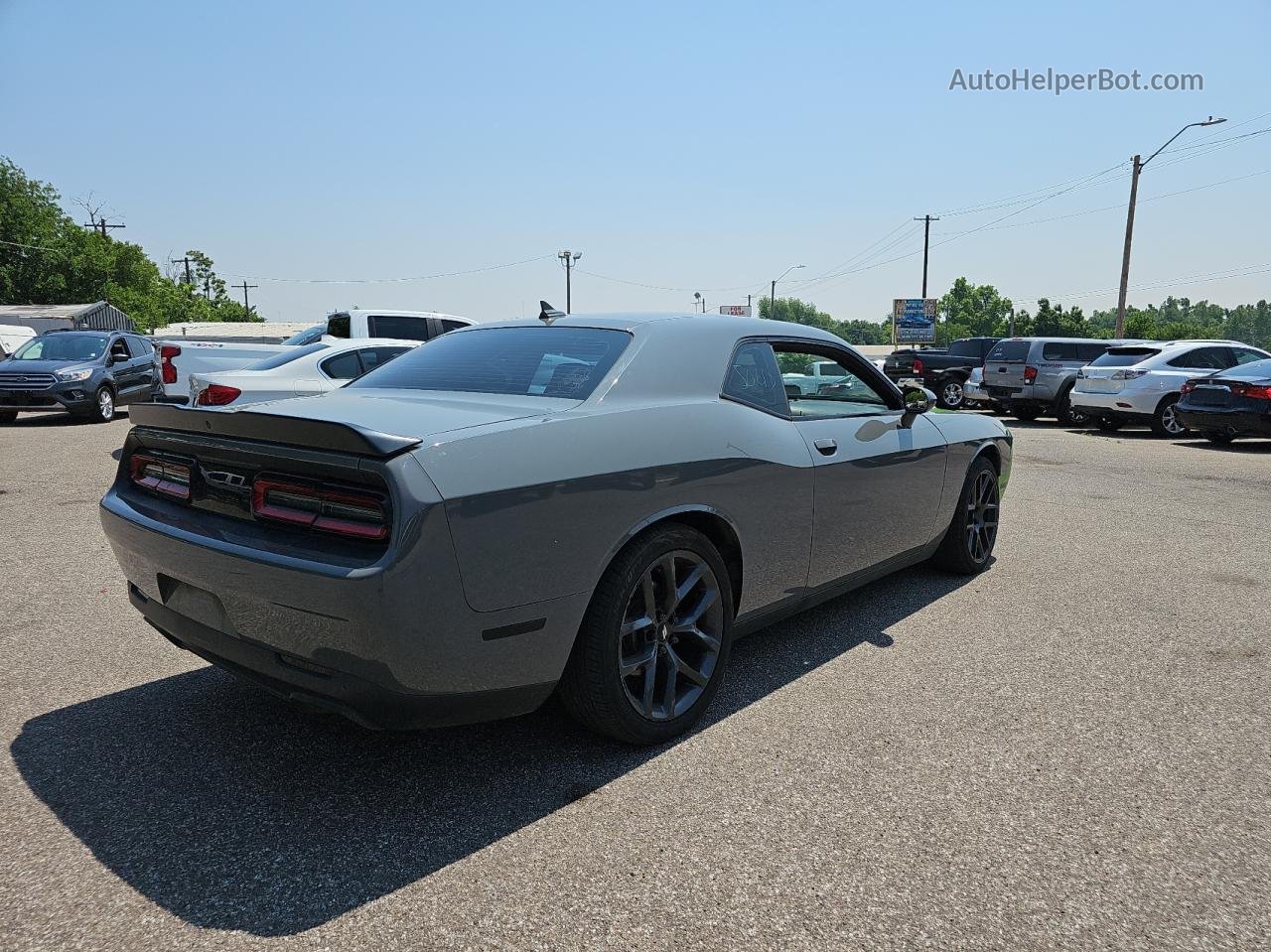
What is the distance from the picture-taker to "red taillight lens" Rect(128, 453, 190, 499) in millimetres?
2861

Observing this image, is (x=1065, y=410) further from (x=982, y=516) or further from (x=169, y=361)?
(x=169, y=361)

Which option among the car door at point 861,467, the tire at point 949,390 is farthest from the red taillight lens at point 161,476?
the tire at point 949,390

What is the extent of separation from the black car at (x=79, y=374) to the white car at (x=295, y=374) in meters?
5.82

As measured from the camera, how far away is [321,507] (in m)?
2.42

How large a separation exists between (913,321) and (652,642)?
7492 cm

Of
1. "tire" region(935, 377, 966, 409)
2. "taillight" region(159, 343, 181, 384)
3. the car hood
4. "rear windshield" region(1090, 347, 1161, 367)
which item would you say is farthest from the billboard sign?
the car hood

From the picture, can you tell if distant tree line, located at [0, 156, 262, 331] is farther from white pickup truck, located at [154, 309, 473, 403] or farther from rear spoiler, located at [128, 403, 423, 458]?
rear spoiler, located at [128, 403, 423, 458]

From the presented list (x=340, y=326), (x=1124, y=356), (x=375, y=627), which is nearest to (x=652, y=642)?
(x=375, y=627)

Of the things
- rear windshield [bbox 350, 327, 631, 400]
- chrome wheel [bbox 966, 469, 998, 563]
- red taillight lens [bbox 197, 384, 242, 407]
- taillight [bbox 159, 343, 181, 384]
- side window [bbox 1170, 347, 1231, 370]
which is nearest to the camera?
rear windshield [bbox 350, 327, 631, 400]

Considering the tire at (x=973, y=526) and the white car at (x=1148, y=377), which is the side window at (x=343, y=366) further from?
the white car at (x=1148, y=377)

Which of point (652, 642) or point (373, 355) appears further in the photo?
point (373, 355)

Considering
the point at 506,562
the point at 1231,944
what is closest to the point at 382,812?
the point at 506,562

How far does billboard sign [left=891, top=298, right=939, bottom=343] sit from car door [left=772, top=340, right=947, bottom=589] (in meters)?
69.8

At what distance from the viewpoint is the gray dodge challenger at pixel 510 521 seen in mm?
2295
